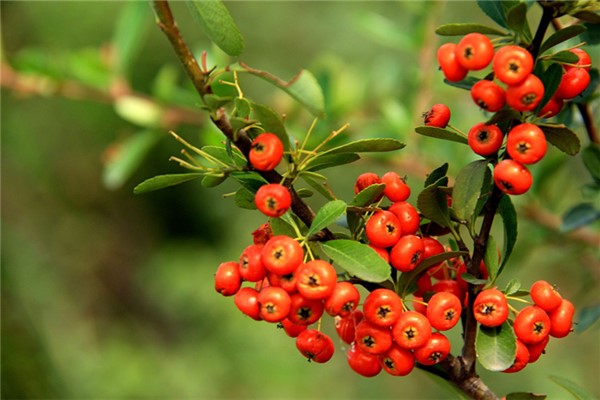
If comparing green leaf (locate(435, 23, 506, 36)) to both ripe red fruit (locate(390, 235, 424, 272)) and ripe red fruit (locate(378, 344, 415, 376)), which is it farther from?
ripe red fruit (locate(378, 344, 415, 376))

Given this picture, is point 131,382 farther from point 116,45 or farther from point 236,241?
point 116,45

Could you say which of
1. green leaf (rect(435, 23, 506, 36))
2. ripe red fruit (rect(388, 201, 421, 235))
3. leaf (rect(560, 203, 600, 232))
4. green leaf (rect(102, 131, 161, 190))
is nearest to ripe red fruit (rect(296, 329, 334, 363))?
ripe red fruit (rect(388, 201, 421, 235))

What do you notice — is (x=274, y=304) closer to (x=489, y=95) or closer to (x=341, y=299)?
(x=341, y=299)

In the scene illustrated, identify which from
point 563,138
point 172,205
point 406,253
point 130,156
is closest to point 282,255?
point 406,253

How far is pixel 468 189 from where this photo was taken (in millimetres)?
830

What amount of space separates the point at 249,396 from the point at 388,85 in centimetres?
250

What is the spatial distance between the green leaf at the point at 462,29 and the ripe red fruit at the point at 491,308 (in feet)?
1.01

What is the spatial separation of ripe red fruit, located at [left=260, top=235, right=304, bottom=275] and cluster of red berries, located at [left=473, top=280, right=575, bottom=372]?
0.23 meters

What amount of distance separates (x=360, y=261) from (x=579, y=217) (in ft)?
2.65

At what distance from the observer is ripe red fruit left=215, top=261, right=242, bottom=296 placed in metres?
0.85

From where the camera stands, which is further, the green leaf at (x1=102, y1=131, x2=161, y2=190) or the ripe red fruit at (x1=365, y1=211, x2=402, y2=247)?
the green leaf at (x1=102, y1=131, x2=161, y2=190)

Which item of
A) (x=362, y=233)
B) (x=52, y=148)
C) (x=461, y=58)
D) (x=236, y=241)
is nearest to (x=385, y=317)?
(x=362, y=233)

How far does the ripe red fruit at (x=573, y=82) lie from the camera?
2.74 ft

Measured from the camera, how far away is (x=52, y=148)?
237 inches
